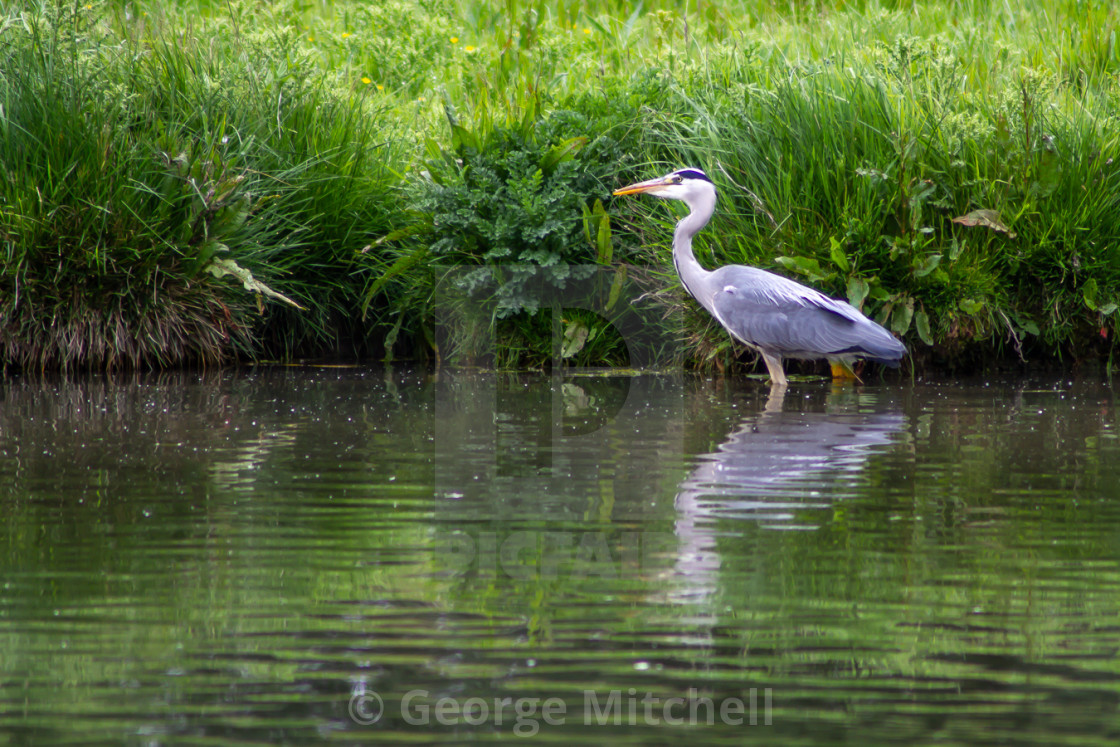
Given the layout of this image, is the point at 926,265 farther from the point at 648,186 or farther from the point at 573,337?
the point at 573,337

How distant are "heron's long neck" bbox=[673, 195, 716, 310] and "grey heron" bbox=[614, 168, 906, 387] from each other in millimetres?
11

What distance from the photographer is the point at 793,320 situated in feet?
27.3

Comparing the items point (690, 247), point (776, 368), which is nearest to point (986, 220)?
point (776, 368)

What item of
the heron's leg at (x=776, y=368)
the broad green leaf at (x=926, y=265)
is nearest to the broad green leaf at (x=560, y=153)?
the heron's leg at (x=776, y=368)

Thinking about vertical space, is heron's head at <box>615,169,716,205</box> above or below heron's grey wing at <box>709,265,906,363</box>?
above

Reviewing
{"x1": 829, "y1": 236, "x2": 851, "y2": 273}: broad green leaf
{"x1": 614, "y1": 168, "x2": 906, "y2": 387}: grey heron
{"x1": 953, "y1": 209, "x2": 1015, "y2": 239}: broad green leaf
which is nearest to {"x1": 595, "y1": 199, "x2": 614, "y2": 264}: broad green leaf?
{"x1": 614, "y1": 168, "x2": 906, "y2": 387}: grey heron

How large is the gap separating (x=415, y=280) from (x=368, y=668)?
676 centimetres

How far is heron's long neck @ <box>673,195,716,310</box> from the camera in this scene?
8656 millimetres

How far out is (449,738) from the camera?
110 inches

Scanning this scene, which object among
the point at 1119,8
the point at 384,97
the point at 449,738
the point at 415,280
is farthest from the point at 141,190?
the point at 1119,8

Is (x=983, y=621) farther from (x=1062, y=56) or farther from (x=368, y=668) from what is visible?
(x=1062, y=56)

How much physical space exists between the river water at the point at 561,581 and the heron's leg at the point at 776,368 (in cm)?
170

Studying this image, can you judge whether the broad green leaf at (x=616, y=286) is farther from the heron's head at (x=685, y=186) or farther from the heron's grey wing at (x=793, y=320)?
the heron's grey wing at (x=793, y=320)

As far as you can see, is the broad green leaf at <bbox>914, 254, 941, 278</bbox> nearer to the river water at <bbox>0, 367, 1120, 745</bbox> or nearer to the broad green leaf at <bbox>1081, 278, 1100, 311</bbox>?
the broad green leaf at <bbox>1081, 278, 1100, 311</bbox>
